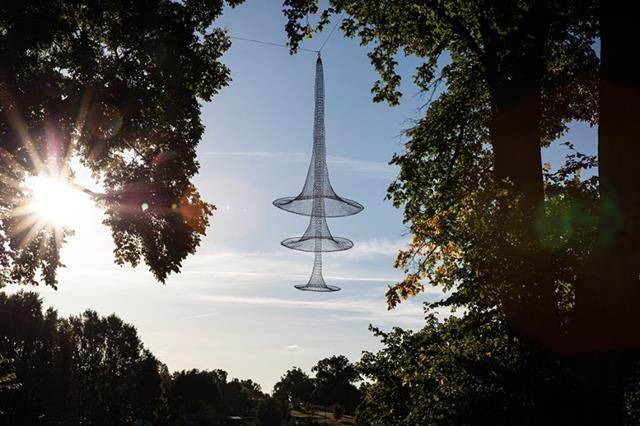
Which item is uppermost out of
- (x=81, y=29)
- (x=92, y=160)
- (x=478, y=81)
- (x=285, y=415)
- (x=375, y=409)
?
(x=81, y=29)

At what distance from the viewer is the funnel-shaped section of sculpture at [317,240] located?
25.5 metres

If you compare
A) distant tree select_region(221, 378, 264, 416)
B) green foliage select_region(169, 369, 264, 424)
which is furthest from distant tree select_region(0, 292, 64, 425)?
distant tree select_region(221, 378, 264, 416)

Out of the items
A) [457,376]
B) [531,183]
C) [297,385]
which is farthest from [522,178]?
[297,385]

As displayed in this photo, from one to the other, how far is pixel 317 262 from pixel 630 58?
21951mm

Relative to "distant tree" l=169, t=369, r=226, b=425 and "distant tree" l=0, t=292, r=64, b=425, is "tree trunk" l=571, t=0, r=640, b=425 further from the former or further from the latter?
"distant tree" l=169, t=369, r=226, b=425

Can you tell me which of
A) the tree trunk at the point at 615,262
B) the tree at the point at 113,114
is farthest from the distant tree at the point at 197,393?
the tree trunk at the point at 615,262

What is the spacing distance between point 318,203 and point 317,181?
4.18ft

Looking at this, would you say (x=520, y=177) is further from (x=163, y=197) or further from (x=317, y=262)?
(x=317, y=262)

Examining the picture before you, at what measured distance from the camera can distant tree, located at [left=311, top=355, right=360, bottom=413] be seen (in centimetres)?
14300

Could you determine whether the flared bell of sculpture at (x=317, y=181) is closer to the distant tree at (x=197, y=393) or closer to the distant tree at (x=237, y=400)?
the distant tree at (x=197, y=393)

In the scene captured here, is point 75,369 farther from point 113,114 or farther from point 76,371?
point 113,114

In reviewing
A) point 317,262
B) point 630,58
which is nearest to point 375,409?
point 630,58

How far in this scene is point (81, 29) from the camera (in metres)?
14.6

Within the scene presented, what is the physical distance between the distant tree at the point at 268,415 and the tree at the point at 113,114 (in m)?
88.2
